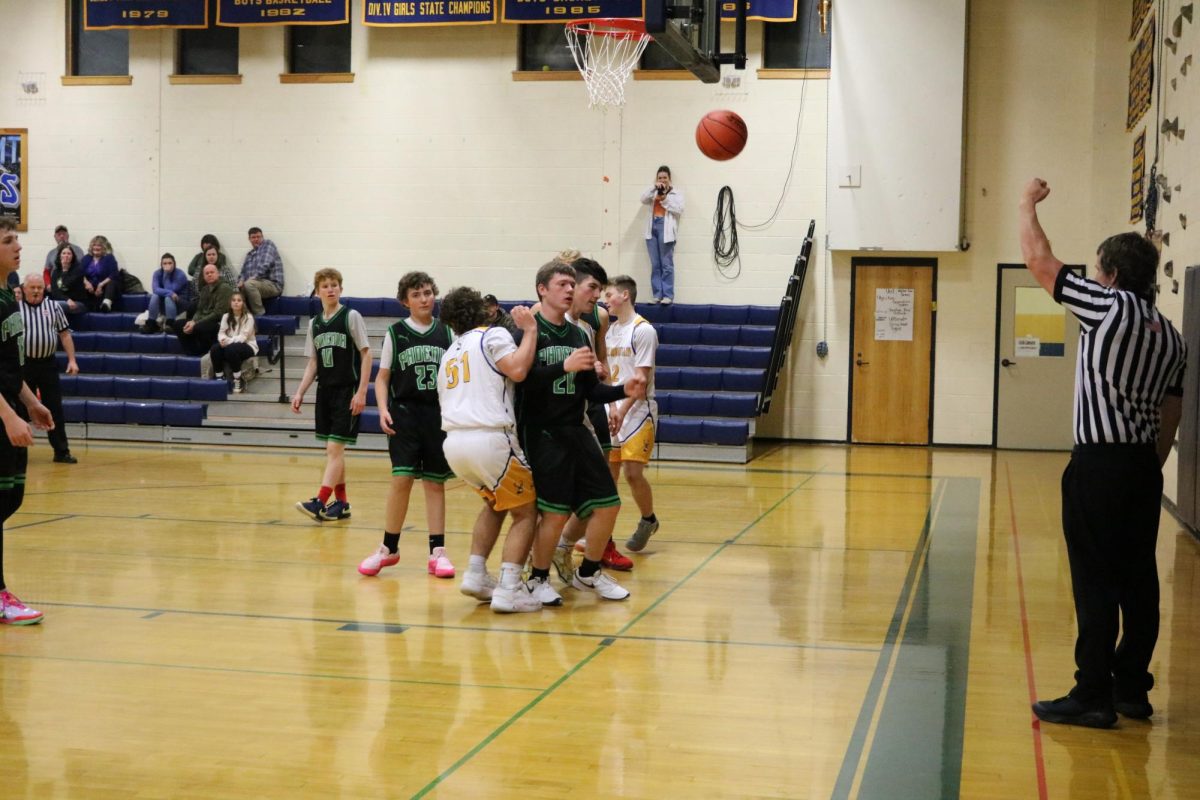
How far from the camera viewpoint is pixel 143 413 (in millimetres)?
15195

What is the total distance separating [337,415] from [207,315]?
8390 mm

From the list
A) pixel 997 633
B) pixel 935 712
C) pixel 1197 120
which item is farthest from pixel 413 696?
pixel 1197 120

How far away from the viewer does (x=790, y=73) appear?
16.0 m

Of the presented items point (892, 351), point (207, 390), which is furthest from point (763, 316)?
point (207, 390)

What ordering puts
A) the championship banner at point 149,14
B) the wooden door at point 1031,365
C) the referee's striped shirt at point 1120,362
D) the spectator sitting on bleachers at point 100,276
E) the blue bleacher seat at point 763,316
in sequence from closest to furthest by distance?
1. the referee's striped shirt at point 1120,362
2. the wooden door at point 1031,365
3. the blue bleacher seat at point 763,316
4. the championship banner at point 149,14
5. the spectator sitting on bleachers at point 100,276

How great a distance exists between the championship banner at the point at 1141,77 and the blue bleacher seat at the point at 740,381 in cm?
498

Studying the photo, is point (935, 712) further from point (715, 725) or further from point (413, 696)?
point (413, 696)

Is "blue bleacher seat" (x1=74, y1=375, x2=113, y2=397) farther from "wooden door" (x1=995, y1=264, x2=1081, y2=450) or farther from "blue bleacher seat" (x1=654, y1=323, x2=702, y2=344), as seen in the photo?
"wooden door" (x1=995, y1=264, x2=1081, y2=450)

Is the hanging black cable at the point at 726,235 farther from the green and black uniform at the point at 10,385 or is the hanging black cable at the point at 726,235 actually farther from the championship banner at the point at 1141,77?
the green and black uniform at the point at 10,385

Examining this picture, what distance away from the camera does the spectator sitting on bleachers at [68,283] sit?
677 inches

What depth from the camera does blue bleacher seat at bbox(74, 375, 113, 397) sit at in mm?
15723

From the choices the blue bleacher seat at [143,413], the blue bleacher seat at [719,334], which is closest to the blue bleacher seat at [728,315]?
the blue bleacher seat at [719,334]

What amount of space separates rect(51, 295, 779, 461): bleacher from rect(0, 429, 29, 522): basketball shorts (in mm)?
8921

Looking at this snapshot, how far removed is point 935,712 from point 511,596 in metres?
2.21
